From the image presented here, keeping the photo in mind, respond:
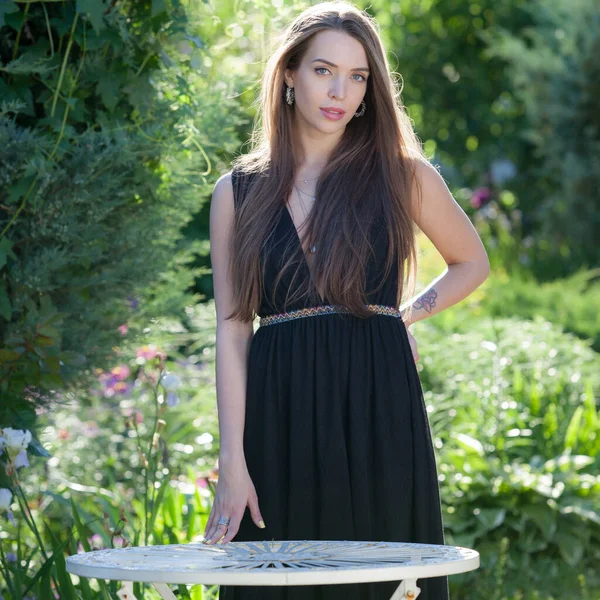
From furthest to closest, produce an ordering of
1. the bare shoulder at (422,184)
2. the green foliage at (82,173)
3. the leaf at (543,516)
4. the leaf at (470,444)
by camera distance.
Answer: the leaf at (470,444), the leaf at (543,516), the green foliage at (82,173), the bare shoulder at (422,184)

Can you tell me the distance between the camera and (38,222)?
2.63 m

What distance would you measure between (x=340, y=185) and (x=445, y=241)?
32 cm

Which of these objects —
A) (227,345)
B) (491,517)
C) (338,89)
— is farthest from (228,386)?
(491,517)

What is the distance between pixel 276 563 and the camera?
1.55 meters

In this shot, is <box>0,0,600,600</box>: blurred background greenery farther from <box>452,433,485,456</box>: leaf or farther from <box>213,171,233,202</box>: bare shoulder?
<box>213,171,233,202</box>: bare shoulder

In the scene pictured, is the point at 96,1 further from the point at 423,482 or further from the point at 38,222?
the point at 423,482

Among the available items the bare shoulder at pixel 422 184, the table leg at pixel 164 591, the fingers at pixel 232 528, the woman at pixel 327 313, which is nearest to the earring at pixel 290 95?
the woman at pixel 327 313

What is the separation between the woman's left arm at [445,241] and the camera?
2410mm

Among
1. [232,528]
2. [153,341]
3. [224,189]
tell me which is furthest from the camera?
[153,341]

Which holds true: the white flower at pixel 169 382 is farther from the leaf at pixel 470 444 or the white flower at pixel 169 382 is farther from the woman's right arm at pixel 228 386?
the leaf at pixel 470 444

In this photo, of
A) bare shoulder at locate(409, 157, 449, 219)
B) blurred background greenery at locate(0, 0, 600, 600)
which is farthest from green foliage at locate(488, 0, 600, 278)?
bare shoulder at locate(409, 157, 449, 219)

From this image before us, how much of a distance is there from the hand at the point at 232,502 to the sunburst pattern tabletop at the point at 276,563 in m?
0.32

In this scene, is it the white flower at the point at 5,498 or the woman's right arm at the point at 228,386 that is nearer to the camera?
the woman's right arm at the point at 228,386

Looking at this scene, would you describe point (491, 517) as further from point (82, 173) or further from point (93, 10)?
point (93, 10)
